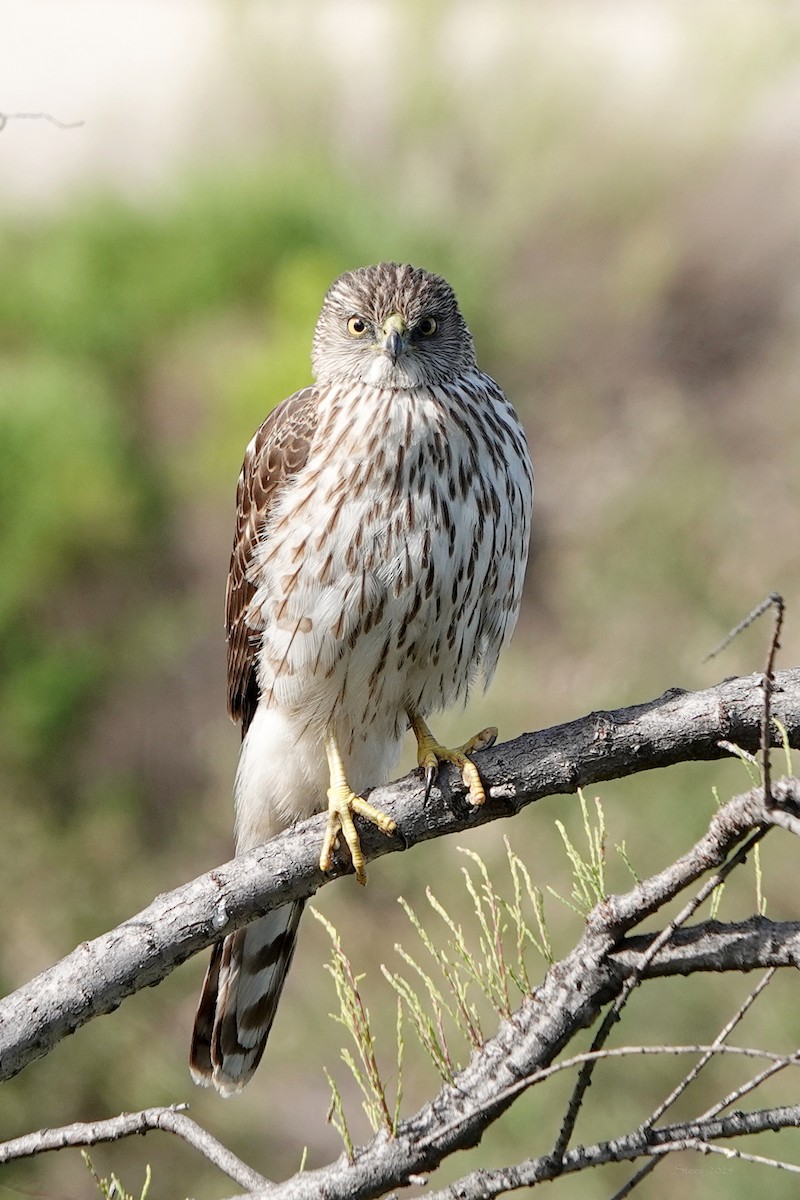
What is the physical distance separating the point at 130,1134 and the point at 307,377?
16.8 feet

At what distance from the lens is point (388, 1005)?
5.55m

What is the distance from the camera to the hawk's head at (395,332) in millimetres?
2531

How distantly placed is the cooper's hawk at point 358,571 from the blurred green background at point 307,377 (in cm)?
319

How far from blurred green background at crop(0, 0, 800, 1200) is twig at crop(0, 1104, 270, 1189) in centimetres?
405

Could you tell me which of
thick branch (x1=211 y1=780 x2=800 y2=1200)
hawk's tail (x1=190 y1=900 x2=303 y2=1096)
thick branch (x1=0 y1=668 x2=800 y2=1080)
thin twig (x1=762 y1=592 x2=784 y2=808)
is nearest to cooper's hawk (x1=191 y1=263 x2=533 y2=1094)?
hawk's tail (x1=190 y1=900 x2=303 y2=1096)

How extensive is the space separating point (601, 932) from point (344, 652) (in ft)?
3.14

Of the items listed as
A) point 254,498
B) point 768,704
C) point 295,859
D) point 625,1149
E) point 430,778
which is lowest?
point 625,1149

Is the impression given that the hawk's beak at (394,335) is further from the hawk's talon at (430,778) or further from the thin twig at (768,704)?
the thin twig at (768,704)

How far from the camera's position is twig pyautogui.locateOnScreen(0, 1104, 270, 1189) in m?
1.65

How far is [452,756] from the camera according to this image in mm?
2102

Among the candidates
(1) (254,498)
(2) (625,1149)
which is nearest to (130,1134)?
(2) (625,1149)

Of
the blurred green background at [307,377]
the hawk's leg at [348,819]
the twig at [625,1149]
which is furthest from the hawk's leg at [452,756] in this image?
the blurred green background at [307,377]

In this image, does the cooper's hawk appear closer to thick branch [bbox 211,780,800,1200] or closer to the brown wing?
the brown wing

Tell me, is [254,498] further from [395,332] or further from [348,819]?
[348,819]
